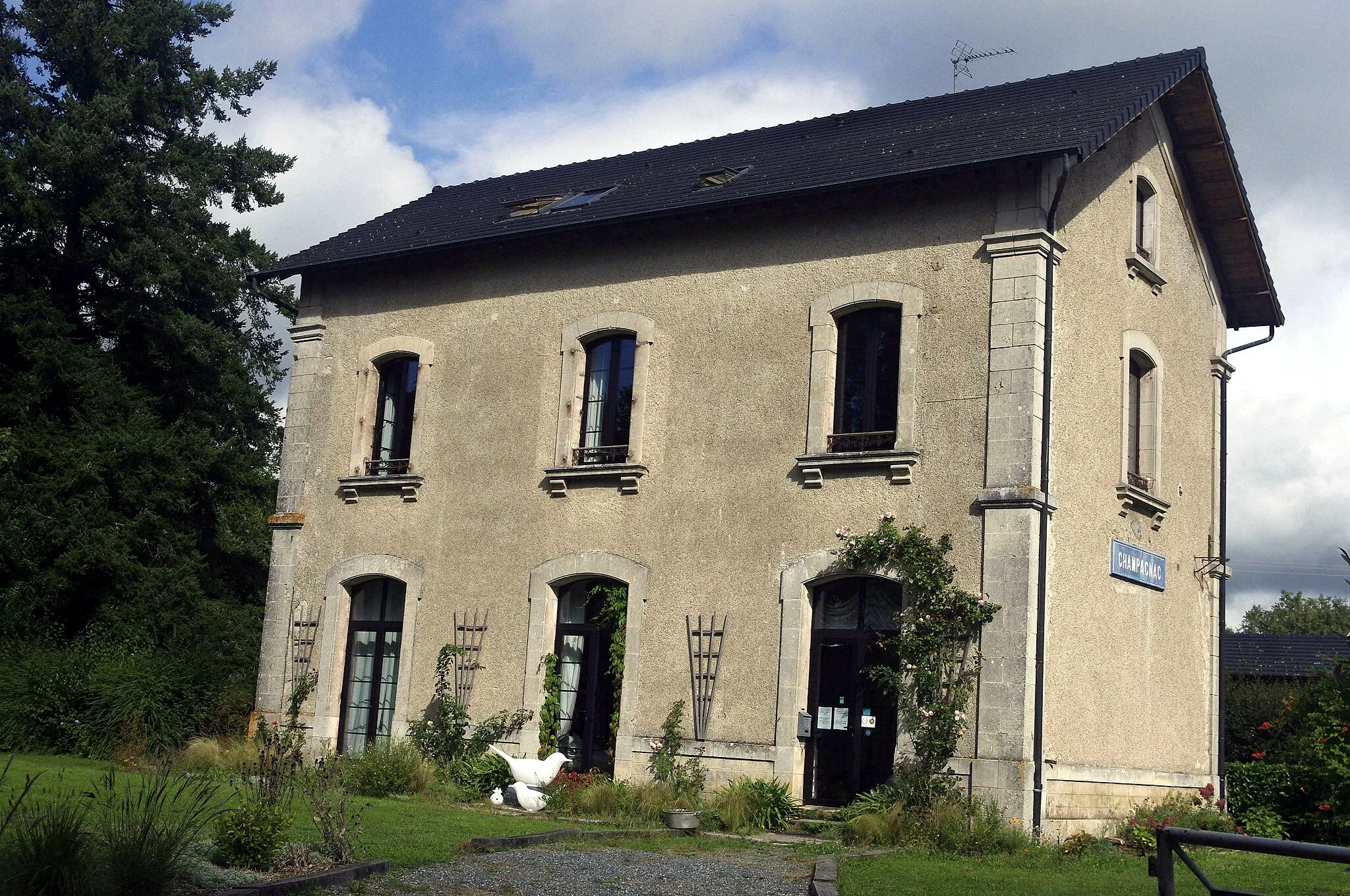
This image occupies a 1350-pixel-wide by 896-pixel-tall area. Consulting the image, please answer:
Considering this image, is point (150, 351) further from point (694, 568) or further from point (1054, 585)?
point (1054, 585)

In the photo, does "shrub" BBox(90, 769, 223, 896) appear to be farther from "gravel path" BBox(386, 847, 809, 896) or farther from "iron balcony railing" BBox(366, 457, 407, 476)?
"iron balcony railing" BBox(366, 457, 407, 476)

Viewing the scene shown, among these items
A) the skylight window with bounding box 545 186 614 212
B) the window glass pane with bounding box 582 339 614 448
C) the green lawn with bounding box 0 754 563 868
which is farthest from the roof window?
the green lawn with bounding box 0 754 563 868

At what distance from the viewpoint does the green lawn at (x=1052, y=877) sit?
9.09m

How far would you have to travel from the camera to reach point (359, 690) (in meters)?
16.9

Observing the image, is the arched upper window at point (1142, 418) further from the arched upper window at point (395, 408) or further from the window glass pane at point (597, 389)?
the arched upper window at point (395, 408)

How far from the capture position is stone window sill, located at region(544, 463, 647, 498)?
49.6 ft

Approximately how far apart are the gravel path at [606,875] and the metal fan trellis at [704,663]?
3.71 m

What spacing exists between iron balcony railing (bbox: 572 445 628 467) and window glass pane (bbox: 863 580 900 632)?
3286 millimetres

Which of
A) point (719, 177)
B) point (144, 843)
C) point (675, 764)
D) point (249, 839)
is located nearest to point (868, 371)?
point (719, 177)

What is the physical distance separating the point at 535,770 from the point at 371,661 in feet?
12.7

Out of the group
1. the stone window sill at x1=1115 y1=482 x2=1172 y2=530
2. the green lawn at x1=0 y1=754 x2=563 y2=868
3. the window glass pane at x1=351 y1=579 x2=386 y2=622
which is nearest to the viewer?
the green lawn at x1=0 y1=754 x2=563 y2=868

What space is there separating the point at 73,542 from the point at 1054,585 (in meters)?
15.8

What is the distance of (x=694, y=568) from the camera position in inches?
574

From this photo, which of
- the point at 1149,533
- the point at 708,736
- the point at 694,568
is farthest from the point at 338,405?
the point at 1149,533
